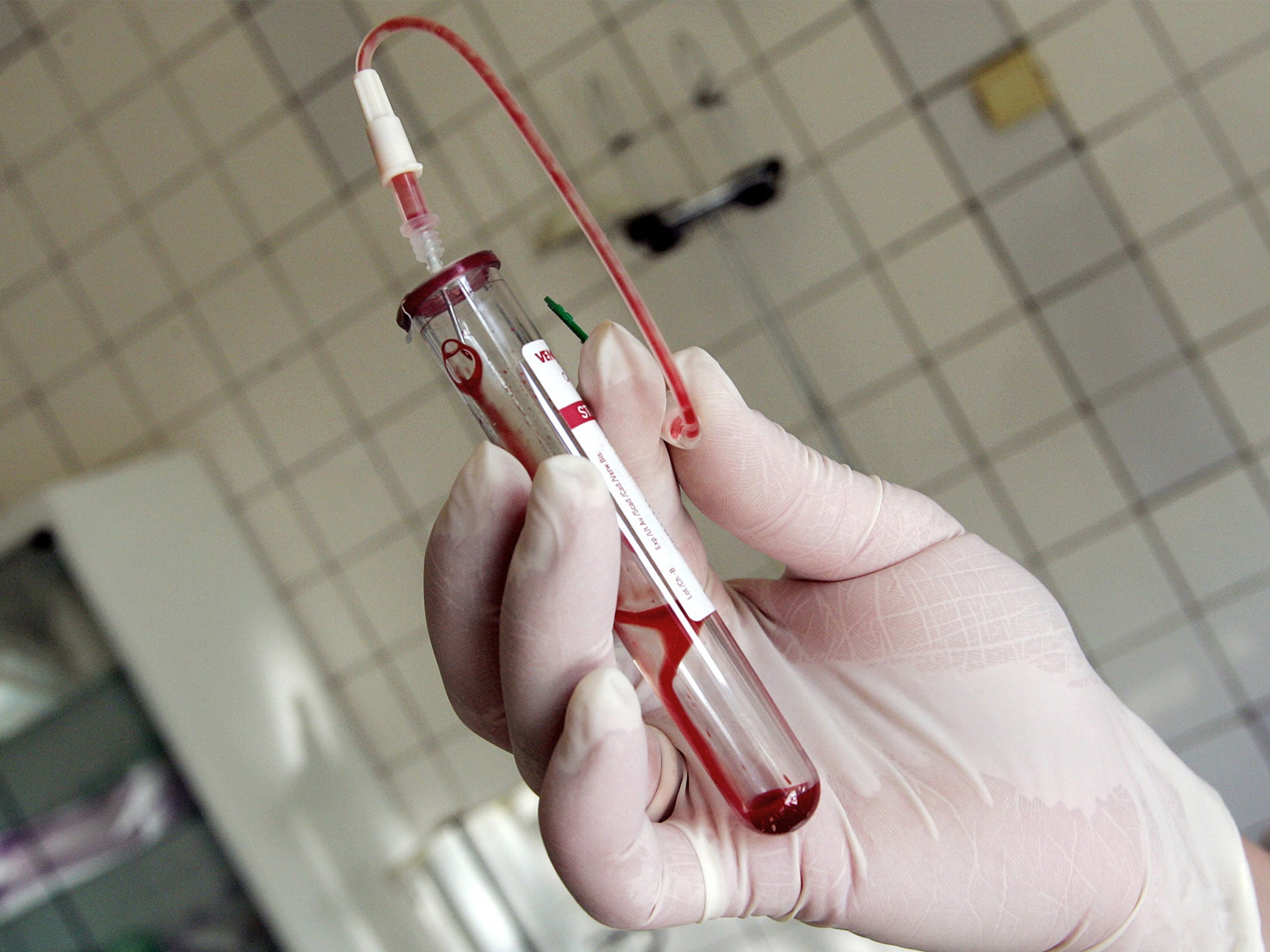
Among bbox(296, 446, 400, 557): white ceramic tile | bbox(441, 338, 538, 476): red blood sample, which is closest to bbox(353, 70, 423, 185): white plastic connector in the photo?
bbox(441, 338, 538, 476): red blood sample

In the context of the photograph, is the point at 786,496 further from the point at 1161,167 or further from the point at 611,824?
the point at 1161,167

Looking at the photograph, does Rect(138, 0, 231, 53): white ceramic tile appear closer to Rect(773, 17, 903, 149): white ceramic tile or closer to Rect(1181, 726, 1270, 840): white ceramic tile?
Rect(773, 17, 903, 149): white ceramic tile

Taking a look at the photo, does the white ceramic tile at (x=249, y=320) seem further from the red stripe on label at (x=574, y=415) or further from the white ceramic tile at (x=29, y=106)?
the red stripe on label at (x=574, y=415)

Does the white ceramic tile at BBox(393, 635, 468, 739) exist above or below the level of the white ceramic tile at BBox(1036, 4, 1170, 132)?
below

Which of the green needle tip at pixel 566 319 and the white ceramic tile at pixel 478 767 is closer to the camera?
the green needle tip at pixel 566 319

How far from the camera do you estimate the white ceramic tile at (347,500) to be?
1.79m

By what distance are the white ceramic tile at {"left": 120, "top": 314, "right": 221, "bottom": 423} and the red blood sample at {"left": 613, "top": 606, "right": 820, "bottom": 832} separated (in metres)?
1.51

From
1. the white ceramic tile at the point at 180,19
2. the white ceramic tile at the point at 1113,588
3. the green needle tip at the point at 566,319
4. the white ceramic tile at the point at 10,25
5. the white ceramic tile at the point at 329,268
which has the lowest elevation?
the white ceramic tile at the point at 1113,588

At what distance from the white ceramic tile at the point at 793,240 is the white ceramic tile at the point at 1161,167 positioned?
46 centimetres

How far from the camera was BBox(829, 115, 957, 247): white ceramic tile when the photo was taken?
1.56m

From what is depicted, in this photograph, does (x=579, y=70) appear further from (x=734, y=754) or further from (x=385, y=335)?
(x=734, y=754)

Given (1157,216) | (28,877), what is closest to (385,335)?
(28,877)

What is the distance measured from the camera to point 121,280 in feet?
6.15

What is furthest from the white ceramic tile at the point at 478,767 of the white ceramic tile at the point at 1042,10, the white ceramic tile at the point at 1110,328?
the white ceramic tile at the point at 1042,10
